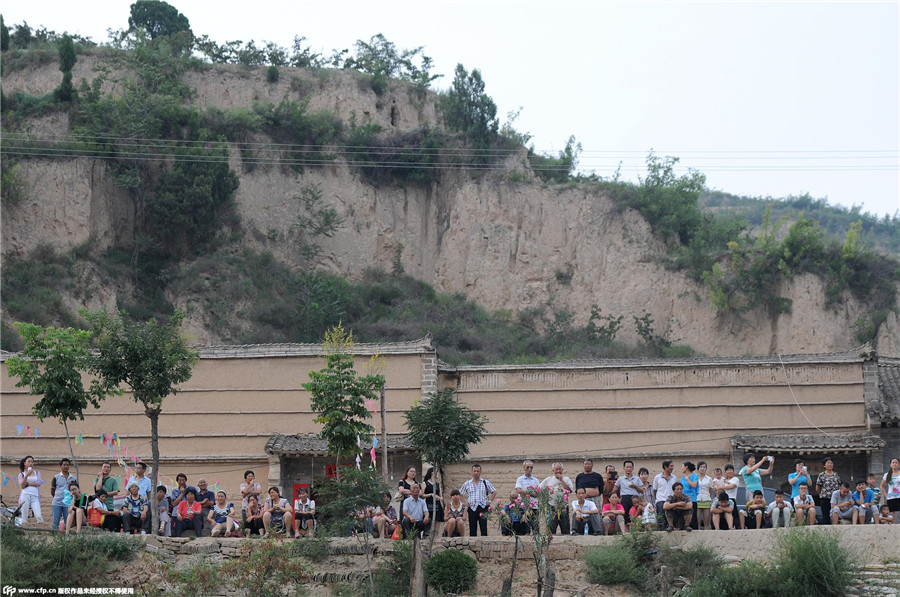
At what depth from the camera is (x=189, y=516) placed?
17156mm

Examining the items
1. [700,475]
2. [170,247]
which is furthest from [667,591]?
[170,247]

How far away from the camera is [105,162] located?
129 feet

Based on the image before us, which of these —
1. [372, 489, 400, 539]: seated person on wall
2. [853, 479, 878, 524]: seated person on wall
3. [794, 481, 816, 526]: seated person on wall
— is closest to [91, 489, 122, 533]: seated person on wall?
[372, 489, 400, 539]: seated person on wall

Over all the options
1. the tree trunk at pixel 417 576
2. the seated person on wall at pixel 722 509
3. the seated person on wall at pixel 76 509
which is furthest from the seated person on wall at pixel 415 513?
the seated person on wall at pixel 76 509

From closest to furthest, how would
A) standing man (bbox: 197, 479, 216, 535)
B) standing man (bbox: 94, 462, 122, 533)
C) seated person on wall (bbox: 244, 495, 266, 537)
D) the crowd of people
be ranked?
the crowd of people
seated person on wall (bbox: 244, 495, 266, 537)
standing man (bbox: 94, 462, 122, 533)
standing man (bbox: 197, 479, 216, 535)

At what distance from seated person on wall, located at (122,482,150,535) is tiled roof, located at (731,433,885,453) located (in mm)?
11340

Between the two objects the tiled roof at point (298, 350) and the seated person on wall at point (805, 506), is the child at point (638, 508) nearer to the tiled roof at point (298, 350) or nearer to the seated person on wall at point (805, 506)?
the seated person on wall at point (805, 506)

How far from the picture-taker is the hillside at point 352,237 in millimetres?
38156

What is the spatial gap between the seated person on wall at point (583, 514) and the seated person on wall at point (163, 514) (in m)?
6.00

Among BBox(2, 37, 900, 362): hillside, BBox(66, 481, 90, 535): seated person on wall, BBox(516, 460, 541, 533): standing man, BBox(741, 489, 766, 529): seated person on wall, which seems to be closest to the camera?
BBox(516, 460, 541, 533): standing man

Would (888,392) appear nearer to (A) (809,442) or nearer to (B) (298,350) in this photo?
A: (A) (809,442)

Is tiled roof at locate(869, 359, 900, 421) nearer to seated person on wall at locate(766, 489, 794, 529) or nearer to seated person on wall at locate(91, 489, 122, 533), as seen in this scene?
seated person on wall at locate(766, 489, 794, 529)

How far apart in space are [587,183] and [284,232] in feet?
39.1

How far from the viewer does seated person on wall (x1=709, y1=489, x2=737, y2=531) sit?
1664 cm
